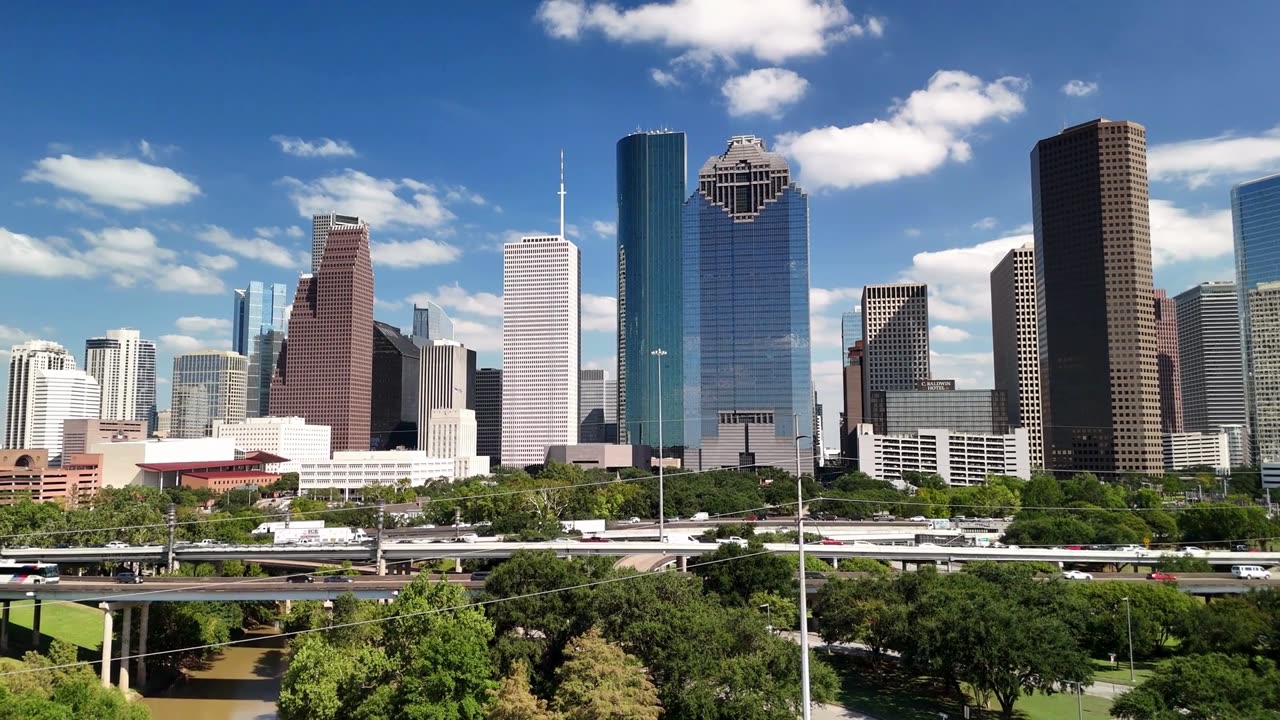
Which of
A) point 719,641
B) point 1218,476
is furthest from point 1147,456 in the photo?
point 719,641

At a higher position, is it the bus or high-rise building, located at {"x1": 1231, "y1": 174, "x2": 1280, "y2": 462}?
high-rise building, located at {"x1": 1231, "y1": 174, "x2": 1280, "y2": 462}

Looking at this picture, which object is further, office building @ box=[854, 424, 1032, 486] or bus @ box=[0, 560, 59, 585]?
office building @ box=[854, 424, 1032, 486]

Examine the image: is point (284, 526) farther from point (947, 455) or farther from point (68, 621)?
point (947, 455)

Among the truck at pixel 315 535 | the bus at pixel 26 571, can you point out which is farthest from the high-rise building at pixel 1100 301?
the bus at pixel 26 571

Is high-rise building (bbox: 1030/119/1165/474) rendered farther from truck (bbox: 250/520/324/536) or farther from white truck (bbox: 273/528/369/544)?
truck (bbox: 250/520/324/536)

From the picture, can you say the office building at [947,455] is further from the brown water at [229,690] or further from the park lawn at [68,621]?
the park lawn at [68,621]

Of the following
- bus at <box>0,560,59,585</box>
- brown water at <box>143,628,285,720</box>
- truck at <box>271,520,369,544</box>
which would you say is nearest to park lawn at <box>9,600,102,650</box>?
bus at <box>0,560,59,585</box>
